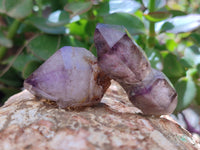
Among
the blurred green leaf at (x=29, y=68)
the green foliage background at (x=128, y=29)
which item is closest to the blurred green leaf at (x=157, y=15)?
the green foliage background at (x=128, y=29)

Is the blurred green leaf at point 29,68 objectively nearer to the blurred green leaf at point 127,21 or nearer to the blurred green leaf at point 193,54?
the blurred green leaf at point 127,21

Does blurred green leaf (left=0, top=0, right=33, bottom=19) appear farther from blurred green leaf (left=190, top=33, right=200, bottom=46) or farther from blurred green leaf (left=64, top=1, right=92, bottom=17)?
blurred green leaf (left=190, top=33, right=200, bottom=46)

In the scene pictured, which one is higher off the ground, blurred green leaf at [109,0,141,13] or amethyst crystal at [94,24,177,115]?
blurred green leaf at [109,0,141,13]

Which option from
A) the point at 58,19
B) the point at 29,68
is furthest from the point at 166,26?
the point at 29,68

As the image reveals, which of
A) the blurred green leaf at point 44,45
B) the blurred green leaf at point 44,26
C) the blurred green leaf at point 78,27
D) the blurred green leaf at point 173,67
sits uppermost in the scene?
the blurred green leaf at point 44,26

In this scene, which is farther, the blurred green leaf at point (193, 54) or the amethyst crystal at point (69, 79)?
the blurred green leaf at point (193, 54)

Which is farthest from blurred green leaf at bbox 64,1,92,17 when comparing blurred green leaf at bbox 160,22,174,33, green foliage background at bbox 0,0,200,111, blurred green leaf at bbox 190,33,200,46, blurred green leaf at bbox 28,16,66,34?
blurred green leaf at bbox 190,33,200,46
